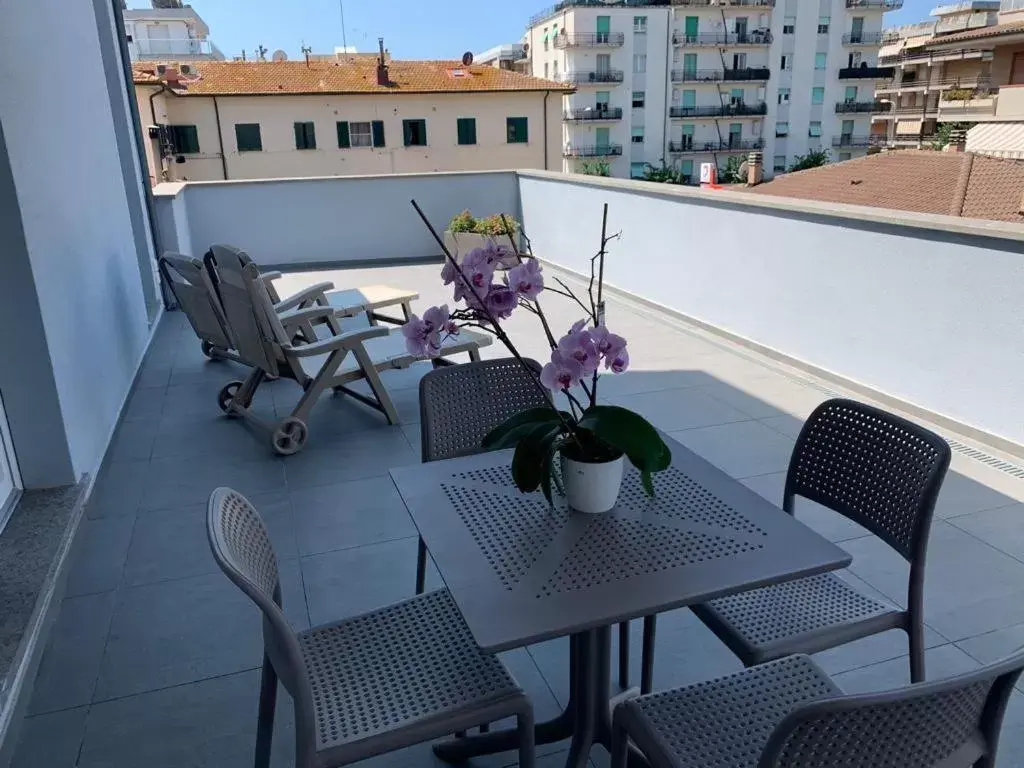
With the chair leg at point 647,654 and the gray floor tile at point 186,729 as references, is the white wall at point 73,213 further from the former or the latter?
the chair leg at point 647,654

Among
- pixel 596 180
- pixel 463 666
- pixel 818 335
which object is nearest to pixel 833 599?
pixel 463 666

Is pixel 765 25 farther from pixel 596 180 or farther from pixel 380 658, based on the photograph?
pixel 380 658

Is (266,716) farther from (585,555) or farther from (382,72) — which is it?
(382,72)

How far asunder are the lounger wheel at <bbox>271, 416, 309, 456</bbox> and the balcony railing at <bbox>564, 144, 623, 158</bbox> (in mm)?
41140

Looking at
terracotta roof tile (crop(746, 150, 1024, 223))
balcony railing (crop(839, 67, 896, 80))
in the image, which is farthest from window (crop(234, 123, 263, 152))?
balcony railing (crop(839, 67, 896, 80))

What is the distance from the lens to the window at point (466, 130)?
73.7 ft

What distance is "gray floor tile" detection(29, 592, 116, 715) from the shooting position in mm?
2023

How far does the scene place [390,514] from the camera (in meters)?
3.01

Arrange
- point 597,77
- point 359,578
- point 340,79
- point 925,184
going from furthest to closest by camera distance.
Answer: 1. point 597,77
2. point 340,79
3. point 925,184
4. point 359,578

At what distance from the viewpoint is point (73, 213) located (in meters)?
3.58

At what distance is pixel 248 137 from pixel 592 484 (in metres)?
22.8

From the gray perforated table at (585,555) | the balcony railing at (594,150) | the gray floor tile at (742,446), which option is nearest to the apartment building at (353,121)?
the gray floor tile at (742,446)

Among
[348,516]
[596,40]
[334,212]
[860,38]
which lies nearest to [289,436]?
[348,516]

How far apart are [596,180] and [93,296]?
14.3ft
